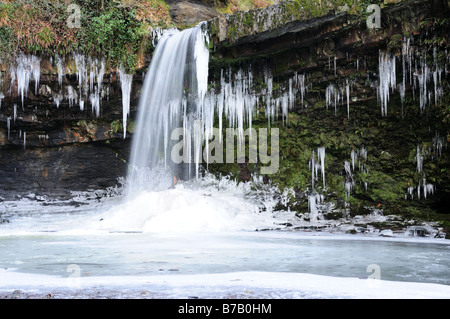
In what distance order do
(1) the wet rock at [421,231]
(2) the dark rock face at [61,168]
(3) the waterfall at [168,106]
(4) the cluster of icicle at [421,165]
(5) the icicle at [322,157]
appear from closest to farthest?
(1) the wet rock at [421,231]
(4) the cluster of icicle at [421,165]
(3) the waterfall at [168,106]
(5) the icicle at [322,157]
(2) the dark rock face at [61,168]

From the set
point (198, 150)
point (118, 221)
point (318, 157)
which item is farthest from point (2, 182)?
point (318, 157)

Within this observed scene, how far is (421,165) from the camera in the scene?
10086 mm

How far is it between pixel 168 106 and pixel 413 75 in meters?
6.69

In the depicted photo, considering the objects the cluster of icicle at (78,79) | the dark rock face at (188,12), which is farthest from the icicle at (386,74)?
the cluster of icicle at (78,79)

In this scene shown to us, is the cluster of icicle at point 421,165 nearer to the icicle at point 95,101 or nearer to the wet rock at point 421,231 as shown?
the wet rock at point 421,231

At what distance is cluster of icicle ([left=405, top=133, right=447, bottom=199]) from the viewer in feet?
Answer: 31.8

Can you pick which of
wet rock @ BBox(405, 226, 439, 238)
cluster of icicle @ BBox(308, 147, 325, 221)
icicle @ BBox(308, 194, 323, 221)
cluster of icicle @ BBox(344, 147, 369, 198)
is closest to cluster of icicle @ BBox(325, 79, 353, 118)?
cluster of icicle @ BBox(344, 147, 369, 198)

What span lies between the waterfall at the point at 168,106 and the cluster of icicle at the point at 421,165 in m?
6.02

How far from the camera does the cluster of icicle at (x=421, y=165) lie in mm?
9703

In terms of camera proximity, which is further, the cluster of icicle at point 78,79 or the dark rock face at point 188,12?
the dark rock face at point 188,12

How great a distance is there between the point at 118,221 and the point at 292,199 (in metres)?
5.32
